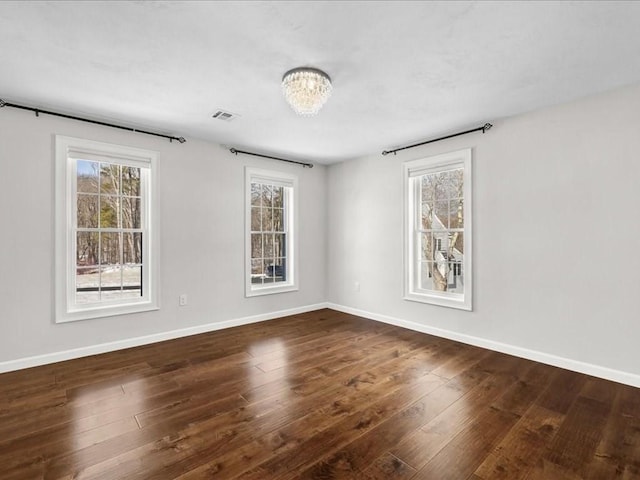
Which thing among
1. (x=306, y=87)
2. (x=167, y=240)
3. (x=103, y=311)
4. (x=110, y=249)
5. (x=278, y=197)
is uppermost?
(x=306, y=87)

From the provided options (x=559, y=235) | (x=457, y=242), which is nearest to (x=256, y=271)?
(x=457, y=242)

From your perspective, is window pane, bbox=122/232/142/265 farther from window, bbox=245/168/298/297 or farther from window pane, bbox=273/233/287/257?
window pane, bbox=273/233/287/257

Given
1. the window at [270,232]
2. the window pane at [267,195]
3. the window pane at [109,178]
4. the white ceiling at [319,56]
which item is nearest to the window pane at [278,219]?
the window at [270,232]

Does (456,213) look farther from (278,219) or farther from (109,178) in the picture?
(109,178)

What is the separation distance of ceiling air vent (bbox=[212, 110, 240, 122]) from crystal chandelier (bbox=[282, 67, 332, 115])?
3.17 ft

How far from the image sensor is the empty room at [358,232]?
5.98 feet

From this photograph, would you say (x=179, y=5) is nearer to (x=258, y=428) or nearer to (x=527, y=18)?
(x=527, y=18)

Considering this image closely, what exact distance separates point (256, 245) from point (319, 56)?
3027 millimetres

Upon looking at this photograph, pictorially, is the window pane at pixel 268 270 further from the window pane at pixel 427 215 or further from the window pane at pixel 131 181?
the window pane at pixel 427 215

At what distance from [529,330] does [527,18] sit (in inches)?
107

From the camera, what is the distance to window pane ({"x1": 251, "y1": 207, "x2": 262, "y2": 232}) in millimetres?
4703

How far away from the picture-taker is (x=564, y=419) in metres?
2.12

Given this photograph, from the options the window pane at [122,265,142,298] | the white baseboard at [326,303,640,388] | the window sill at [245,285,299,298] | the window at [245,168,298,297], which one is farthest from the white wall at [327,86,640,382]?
the window pane at [122,265,142,298]

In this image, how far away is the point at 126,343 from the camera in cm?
352
